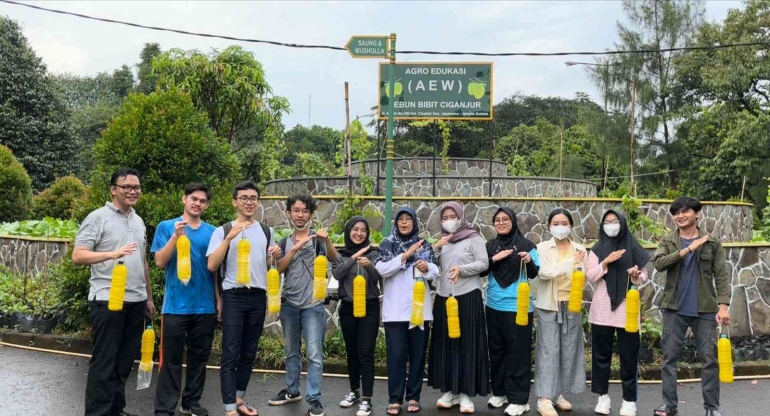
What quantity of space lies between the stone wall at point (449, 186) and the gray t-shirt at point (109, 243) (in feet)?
31.5

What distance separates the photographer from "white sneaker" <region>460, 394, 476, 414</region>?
17.9 feet

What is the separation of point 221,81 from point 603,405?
14566mm

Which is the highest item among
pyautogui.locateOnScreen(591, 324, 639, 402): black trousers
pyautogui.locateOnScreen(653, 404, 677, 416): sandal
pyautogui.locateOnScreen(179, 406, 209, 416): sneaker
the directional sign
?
the directional sign

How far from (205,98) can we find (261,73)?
1.71 m

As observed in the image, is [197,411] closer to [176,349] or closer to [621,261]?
[176,349]

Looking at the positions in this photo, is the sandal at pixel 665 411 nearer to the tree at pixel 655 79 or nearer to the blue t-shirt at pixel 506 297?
the blue t-shirt at pixel 506 297

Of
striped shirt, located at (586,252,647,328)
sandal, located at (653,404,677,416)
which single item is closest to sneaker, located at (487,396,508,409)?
striped shirt, located at (586,252,647,328)

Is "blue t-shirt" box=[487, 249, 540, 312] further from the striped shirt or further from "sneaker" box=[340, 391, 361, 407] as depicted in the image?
"sneaker" box=[340, 391, 361, 407]

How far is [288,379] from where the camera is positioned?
5.73 m

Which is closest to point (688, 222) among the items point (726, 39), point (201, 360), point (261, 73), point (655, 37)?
point (201, 360)

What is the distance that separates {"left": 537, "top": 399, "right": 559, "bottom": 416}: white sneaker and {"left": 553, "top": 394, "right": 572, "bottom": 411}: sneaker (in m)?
0.22

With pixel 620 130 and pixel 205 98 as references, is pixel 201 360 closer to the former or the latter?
pixel 205 98

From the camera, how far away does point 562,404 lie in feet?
18.5

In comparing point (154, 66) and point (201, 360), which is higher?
point (154, 66)
